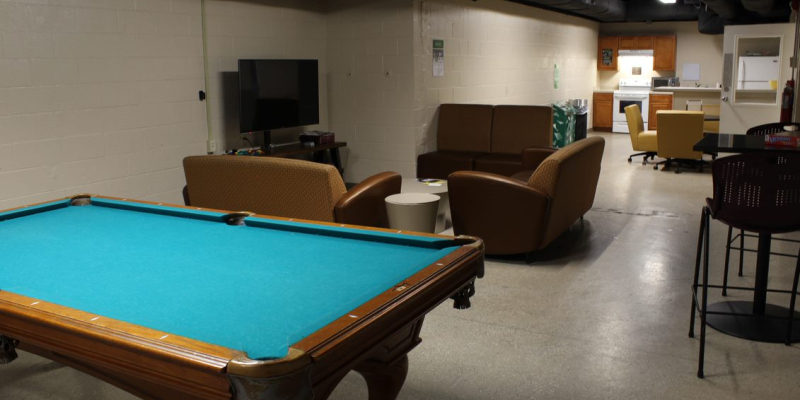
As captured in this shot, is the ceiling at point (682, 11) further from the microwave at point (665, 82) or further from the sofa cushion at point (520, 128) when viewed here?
the sofa cushion at point (520, 128)

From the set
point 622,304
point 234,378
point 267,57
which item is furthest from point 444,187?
point 234,378

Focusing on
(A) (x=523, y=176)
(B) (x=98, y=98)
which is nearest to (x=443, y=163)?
(A) (x=523, y=176)

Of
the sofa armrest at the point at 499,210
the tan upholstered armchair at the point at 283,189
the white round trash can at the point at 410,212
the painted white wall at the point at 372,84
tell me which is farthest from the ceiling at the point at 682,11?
the tan upholstered armchair at the point at 283,189

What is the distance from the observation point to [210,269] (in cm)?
230

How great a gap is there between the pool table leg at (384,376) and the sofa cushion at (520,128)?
5.38 metres

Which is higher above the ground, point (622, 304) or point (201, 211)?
point (201, 211)

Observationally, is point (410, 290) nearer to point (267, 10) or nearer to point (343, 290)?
point (343, 290)

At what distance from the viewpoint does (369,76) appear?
7.84m

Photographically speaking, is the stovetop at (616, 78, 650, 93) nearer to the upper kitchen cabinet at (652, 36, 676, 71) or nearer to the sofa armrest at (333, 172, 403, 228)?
the upper kitchen cabinet at (652, 36, 676, 71)

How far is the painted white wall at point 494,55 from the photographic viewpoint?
7859 mm

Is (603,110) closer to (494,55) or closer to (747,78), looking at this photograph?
(747,78)

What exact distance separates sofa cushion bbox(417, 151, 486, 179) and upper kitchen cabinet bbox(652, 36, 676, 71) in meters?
8.16

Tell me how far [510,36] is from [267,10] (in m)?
4.28

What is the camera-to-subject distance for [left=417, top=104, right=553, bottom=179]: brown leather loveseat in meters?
7.39
